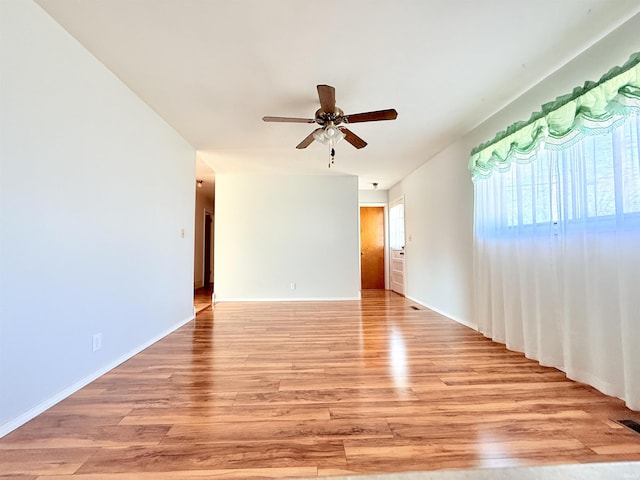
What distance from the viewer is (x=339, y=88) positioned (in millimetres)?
2529

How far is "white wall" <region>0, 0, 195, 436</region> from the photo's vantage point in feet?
5.11

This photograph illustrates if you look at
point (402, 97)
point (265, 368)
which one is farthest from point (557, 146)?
point (265, 368)

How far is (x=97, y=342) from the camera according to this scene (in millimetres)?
2189

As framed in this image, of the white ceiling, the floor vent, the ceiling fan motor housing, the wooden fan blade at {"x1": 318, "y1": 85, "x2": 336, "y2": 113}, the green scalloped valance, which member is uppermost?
the white ceiling

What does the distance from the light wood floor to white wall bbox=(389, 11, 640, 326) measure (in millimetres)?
1263

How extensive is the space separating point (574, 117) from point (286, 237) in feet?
14.1

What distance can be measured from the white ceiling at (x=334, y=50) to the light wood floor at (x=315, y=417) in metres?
2.38

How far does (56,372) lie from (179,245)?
1.97 m

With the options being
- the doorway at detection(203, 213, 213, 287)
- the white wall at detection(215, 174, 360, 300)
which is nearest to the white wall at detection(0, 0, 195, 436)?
the white wall at detection(215, 174, 360, 300)

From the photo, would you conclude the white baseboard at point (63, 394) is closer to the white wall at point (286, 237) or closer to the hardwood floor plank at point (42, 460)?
the hardwood floor plank at point (42, 460)

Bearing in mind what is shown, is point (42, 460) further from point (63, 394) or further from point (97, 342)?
point (97, 342)

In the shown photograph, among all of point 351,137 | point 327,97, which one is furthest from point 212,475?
point 351,137

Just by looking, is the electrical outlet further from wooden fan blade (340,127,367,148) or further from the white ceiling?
wooden fan blade (340,127,367,148)

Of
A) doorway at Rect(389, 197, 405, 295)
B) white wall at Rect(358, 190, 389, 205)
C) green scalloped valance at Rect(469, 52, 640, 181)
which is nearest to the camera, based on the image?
green scalloped valance at Rect(469, 52, 640, 181)
